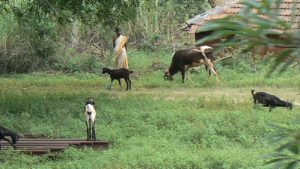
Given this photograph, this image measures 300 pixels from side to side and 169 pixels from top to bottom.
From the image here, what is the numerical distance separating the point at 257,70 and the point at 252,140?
36.6 feet

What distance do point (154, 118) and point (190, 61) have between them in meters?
8.48

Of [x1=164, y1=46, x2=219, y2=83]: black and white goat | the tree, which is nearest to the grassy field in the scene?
[x1=164, y1=46, x2=219, y2=83]: black and white goat

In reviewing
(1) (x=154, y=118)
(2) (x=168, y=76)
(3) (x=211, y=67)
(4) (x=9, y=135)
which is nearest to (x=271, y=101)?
(1) (x=154, y=118)

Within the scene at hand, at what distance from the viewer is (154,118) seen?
13742 mm

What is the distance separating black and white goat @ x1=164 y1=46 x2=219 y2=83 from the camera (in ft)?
70.9

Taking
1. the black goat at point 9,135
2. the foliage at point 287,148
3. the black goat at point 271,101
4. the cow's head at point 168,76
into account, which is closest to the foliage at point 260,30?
the foliage at point 287,148

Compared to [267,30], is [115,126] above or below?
below

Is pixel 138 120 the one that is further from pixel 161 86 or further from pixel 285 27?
pixel 285 27

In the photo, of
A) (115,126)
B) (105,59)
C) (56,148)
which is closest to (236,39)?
(56,148)

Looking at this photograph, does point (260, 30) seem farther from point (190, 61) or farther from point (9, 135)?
point (190, 61)

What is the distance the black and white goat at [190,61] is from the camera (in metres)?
21.6

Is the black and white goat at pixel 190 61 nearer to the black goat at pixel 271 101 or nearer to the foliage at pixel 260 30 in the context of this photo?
the black goat at pixel 271 101

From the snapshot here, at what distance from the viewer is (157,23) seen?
2888 cm

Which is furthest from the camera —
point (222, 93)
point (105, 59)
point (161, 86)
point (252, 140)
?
point (105, 59)
